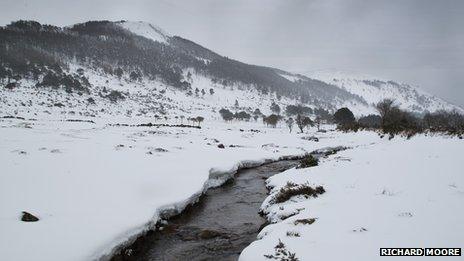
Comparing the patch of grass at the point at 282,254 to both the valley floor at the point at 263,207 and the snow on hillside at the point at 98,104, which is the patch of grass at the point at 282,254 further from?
the snow on hillside at the point at 98,104

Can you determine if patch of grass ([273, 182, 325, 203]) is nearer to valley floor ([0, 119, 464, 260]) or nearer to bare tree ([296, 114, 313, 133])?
valley floor ([0, 119, 464, 260])

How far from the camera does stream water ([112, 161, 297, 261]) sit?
10609mm

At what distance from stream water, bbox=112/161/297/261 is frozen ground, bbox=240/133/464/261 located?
1.18 m

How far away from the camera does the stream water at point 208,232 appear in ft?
34.8

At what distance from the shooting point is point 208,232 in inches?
491

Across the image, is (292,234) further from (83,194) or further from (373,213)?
(83,194)

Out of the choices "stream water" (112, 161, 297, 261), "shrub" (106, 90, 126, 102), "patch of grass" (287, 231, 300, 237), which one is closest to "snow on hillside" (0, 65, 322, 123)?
"shrub" (106, 90, 126, 102)

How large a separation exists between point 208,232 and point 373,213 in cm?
603

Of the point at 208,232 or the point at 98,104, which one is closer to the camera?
the point at 208,232

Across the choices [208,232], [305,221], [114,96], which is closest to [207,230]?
[208,232]

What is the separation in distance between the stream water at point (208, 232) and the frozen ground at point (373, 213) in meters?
1.18

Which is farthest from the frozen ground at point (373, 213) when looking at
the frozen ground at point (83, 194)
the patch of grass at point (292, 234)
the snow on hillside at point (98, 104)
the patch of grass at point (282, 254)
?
the snow on hillside at point (98, 104)

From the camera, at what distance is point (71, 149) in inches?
980

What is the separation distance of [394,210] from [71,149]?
23.0 m
